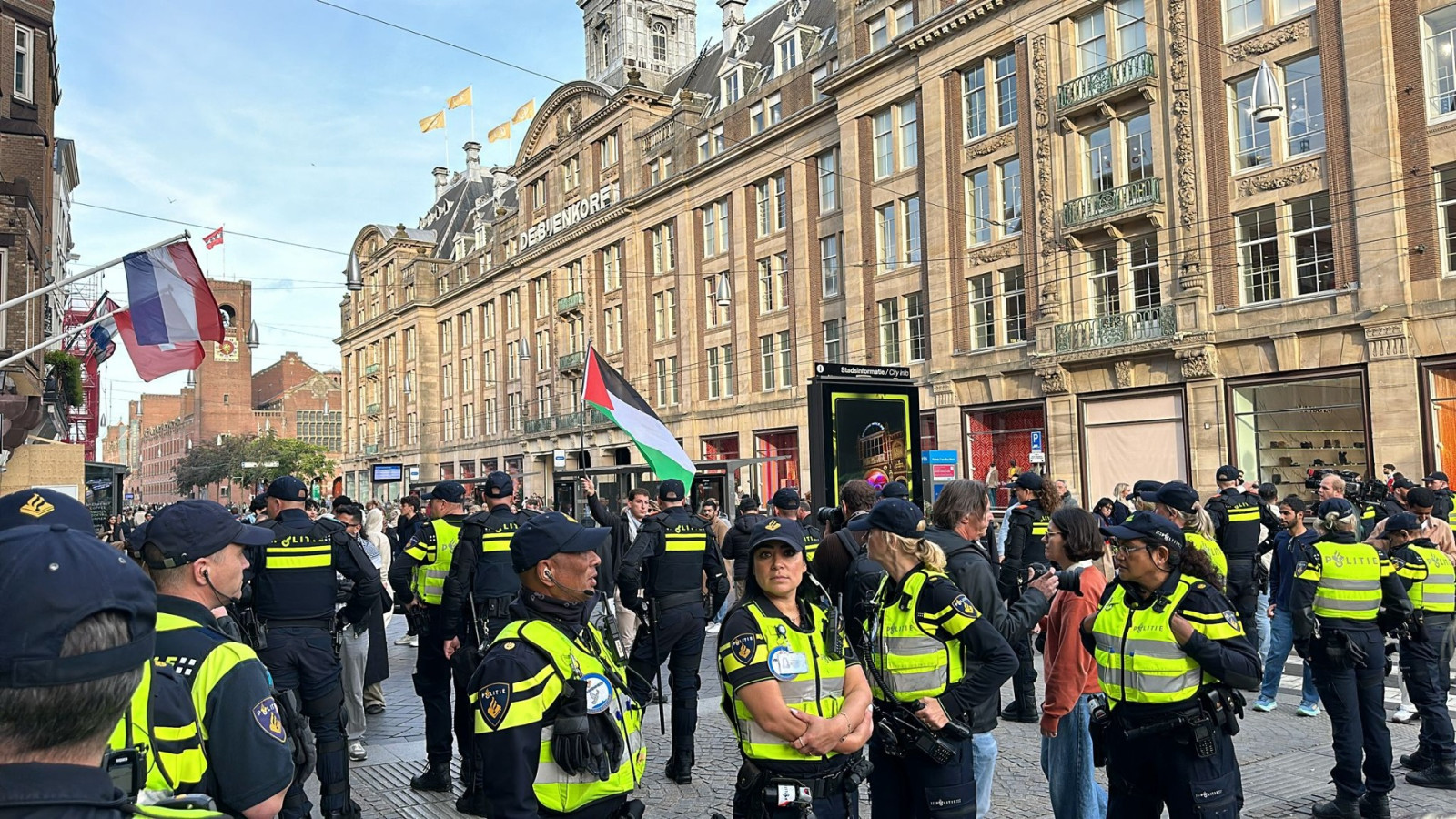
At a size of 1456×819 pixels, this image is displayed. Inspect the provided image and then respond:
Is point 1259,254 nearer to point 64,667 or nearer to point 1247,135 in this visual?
point 1247,135

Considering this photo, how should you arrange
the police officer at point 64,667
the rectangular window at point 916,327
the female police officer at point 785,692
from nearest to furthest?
the police officer at point 64,667
the female police officer at point 785,692
the rectangular window at point 916,327

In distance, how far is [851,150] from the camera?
1325 inches

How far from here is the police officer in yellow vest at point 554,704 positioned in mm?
3080

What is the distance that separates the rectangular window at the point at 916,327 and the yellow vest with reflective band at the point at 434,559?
81.3 ft

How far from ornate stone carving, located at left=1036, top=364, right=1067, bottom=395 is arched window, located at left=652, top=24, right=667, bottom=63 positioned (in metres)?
35.3

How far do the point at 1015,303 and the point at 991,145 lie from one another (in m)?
4.73

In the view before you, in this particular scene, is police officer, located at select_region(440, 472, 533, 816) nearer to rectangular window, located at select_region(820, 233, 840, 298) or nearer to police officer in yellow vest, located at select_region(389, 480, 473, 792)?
police officer in yellow vest, located at select_region(389, 480, 473, 792)

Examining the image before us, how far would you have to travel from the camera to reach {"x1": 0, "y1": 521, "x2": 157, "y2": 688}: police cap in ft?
4.93

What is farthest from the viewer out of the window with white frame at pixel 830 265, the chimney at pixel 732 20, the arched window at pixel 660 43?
the arched window at pixel 660 43

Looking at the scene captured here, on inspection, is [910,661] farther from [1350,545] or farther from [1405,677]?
[1405,677]

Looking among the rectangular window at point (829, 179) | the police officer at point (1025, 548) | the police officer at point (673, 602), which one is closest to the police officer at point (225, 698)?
the police officer at point (673, 602)

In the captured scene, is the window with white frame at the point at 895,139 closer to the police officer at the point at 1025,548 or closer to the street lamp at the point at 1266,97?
the street lamp at the point at 1266,97

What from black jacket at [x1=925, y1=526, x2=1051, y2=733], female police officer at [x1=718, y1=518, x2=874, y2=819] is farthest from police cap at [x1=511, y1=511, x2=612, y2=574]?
black jacket at [x1=925, y1=526, x2=1051, y2=733]

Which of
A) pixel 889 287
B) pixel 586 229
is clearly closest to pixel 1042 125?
pixel 889 287
